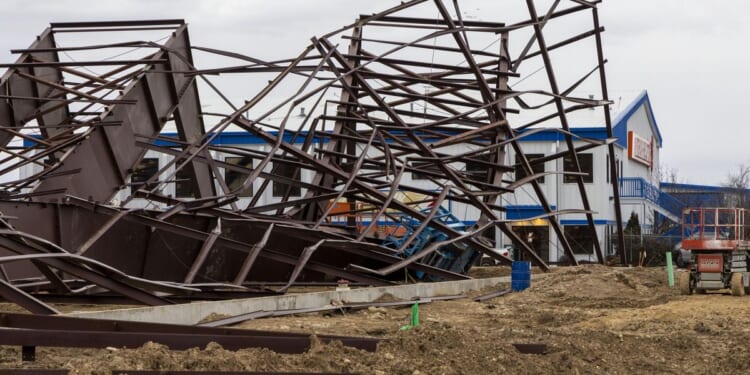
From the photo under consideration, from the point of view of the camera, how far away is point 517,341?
1323 centimetres

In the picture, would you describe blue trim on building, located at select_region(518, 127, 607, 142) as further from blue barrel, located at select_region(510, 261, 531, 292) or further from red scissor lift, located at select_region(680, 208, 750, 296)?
red scissor lift, located at select_region(680, 208, 750, 296)

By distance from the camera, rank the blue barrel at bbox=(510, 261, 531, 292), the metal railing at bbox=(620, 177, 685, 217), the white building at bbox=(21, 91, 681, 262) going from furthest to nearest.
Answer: the metal railing at bbox=(620, 177, 685, 217), the white building at bbox=(21, 91, 681, 262), the blue barrel at bbox=(510, 261, 531, 292)

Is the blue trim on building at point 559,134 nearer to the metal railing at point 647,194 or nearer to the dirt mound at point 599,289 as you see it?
the metal railing at point 647,194

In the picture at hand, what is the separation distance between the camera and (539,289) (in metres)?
23.4

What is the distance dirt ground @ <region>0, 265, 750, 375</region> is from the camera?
31.1 feet

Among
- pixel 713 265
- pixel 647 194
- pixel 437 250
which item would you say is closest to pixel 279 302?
pixel 437 250

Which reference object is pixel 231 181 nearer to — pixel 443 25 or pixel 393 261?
pixel 443 25

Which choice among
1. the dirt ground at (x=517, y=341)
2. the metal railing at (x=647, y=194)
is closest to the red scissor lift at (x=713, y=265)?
the dirt ground at (x=517, y=341)

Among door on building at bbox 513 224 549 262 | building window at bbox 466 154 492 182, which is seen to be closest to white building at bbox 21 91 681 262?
door on building at bbox 513 224 549 262

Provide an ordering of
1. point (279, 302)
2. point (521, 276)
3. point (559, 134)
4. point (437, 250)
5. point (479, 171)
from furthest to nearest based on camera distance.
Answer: point (559, 134) → point (479, 171) → point (437, 250) → point (521, 276) → point (279, 302)

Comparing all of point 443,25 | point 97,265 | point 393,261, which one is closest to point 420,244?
point 393,261

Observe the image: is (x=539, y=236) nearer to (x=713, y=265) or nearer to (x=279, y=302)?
(x=713, y=265)

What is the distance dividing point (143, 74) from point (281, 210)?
16.7 ft

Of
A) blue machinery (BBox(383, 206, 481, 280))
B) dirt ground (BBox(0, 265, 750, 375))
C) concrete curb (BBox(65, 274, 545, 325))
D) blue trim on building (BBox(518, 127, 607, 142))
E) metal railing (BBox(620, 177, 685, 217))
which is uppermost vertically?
blue trim on building (BBox(518, 127, 607, 142))
